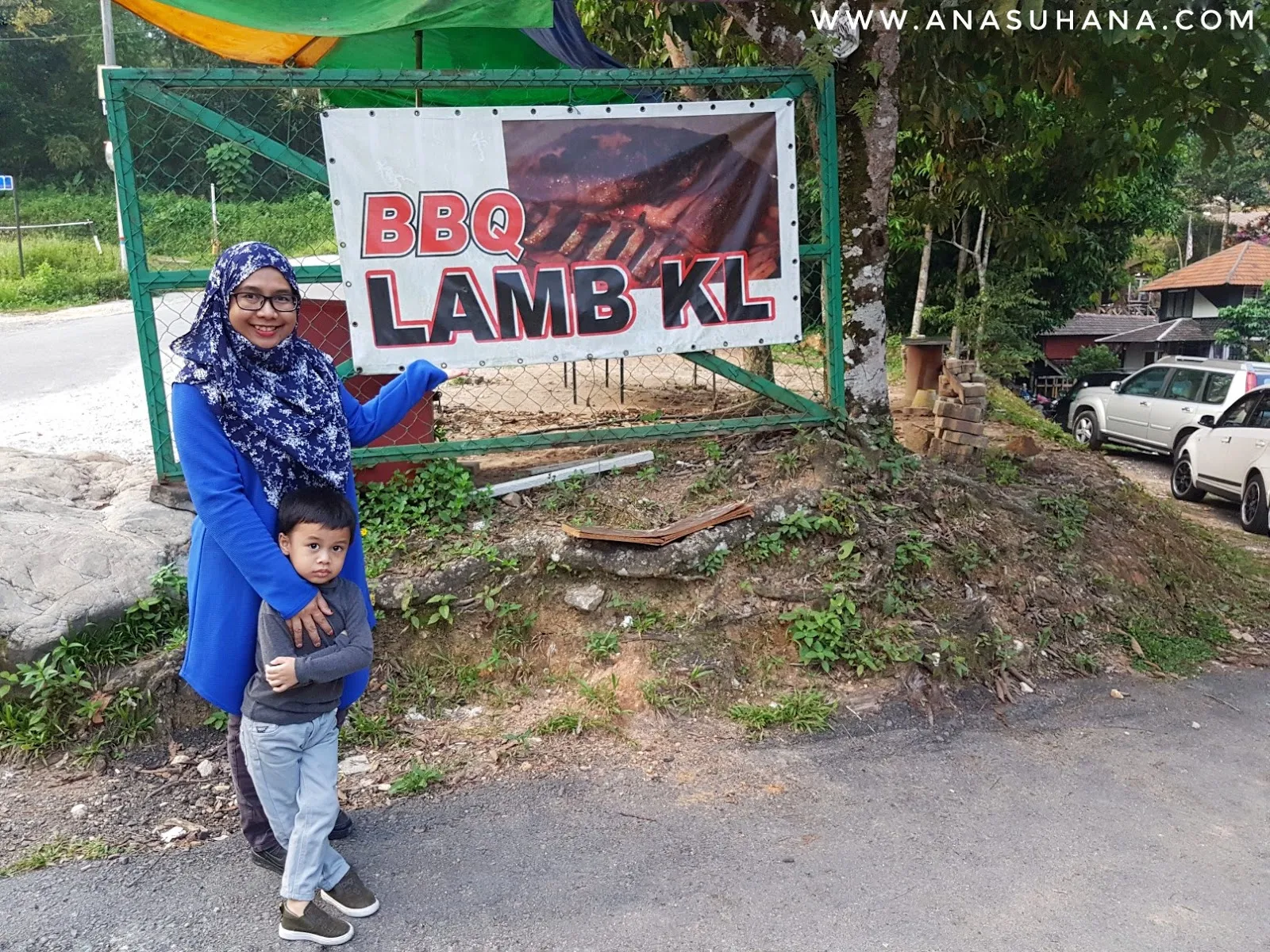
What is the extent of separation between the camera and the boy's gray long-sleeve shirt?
7.61 ft

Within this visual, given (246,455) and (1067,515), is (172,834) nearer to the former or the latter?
(246,455)

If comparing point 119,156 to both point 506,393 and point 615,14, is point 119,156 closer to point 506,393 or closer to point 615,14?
point 506,393

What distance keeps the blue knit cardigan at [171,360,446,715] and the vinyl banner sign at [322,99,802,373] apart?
1.58 m

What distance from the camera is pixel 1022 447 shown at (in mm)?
6434

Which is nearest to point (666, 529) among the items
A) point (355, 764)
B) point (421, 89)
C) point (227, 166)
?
point (355, 764)

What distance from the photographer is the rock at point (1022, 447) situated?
20.9ft

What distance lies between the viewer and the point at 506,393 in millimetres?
6613

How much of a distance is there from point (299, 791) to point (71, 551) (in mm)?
1902

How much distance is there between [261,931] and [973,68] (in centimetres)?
533

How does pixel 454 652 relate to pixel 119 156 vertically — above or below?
below

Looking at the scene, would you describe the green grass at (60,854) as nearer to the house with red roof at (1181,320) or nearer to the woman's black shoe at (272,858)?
the woman's black shoe at (272,858)

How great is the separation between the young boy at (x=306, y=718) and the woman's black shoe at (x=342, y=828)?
0.29 m

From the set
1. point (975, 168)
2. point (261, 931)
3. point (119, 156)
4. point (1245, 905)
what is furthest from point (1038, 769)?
point (975, 168)

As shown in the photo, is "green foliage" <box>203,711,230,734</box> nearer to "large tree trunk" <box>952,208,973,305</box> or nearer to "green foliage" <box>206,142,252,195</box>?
"green foliage" <box>206,142,252,195</box>
